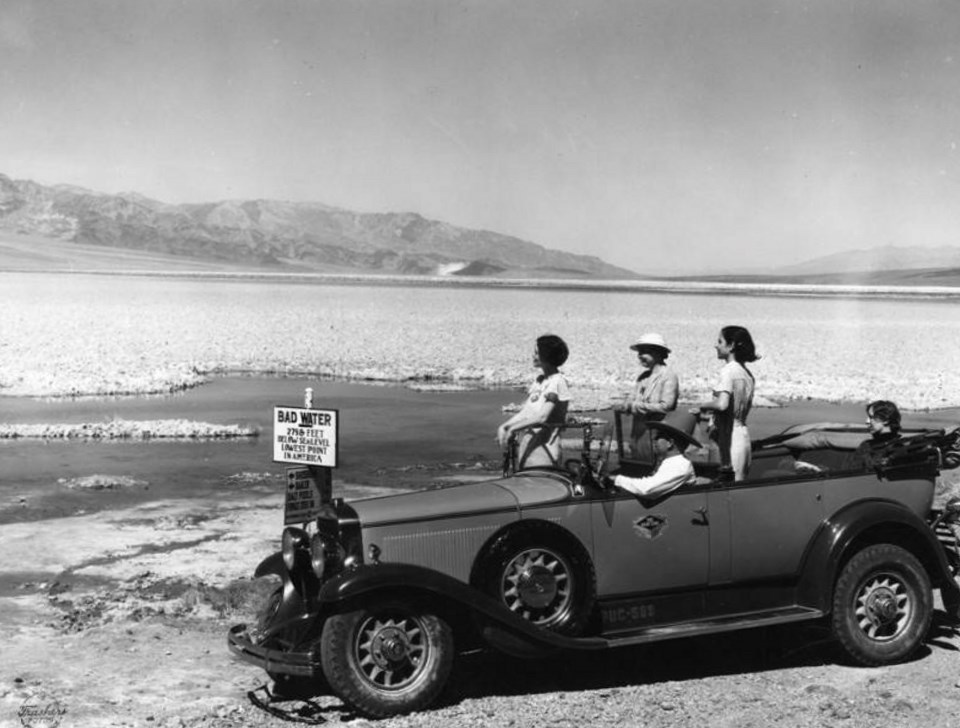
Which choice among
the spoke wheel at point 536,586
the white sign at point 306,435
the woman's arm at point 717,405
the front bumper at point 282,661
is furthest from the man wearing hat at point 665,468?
the front bumper at point 282,661

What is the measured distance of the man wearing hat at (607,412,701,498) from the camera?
19.9ft

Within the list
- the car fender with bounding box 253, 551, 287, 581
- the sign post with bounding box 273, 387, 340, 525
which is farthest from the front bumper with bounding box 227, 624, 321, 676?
the sign post with bounding box 273, 387, 340, 525

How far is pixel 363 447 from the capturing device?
51.3 feet

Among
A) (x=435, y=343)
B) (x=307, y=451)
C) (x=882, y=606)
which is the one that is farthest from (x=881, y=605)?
(x=435, y=343)

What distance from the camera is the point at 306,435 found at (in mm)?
6590

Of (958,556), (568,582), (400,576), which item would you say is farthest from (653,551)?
(958,556)

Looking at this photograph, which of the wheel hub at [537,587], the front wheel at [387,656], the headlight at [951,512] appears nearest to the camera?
the front wheel at [387,656]

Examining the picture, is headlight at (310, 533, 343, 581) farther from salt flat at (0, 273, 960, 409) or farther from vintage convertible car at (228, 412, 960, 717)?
salt flat at (0, 273, 960, 409)

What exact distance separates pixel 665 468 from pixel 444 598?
1469 mm

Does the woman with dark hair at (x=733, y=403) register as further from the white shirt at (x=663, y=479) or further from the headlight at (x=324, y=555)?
the headlight at (x=324, y=555)

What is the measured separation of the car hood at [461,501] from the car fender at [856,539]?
1532mm

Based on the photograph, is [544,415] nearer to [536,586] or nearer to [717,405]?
[717,405]

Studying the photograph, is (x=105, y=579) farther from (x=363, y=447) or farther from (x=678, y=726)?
(x=363, y=447)

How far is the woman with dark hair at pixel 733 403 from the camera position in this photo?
715cm
